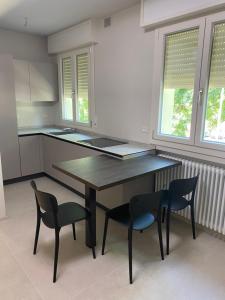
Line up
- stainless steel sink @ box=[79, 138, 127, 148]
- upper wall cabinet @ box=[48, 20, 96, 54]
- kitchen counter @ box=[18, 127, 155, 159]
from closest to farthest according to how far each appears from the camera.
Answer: kitchen counter @ box=[18, 127, 155, 159], stainless steel sink @ box=[79, 138, 127, 148], upper wall cabinet @ box=[48, 20, 96, 54]

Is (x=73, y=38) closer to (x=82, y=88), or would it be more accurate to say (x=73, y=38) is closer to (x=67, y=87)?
(x=82, y=88)

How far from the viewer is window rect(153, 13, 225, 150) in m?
2.30

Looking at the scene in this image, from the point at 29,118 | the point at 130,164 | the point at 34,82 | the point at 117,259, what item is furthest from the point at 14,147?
the point at 117,259

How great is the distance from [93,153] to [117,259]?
4.37 ft

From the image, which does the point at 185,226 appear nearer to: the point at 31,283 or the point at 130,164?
the point at 130,164

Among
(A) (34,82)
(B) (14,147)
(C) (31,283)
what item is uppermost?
(A) (34,82)

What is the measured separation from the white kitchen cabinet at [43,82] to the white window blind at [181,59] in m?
2.48

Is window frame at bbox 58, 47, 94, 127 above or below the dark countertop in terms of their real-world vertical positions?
above

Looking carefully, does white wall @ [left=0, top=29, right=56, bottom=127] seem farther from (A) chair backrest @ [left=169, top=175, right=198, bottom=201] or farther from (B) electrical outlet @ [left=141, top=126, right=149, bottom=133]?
(A) chair backrest @ [left=169, top=175, right=198, bottom=201]

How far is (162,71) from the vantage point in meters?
2.74

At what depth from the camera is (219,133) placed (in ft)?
7.93

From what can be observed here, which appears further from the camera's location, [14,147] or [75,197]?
[14,147]

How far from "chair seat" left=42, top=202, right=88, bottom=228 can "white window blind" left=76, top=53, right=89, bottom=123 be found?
2.09m

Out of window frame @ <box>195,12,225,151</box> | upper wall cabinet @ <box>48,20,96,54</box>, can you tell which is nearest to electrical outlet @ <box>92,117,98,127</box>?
upper wall cabinet @ <box>48,20,96,54</box>
